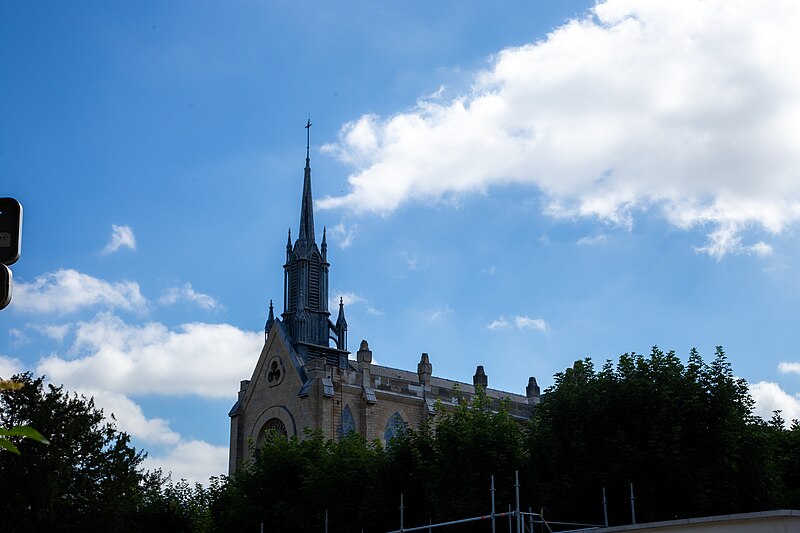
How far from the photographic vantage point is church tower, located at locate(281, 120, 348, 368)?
69125mm

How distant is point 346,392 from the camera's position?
201ft

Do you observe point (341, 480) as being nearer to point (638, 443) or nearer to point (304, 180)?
point (638, 443)

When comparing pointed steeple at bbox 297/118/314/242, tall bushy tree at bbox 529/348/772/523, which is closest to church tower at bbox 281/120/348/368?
pointed steeple at bbox 297/118/314/242

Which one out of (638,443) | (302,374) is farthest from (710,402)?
(302,374)

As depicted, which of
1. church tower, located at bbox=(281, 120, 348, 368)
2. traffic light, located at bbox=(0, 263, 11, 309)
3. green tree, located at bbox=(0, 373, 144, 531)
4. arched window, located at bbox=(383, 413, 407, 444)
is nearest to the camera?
traffic light, located at bbox=(0, 263, 11, 309)

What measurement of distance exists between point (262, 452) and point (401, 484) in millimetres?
9486

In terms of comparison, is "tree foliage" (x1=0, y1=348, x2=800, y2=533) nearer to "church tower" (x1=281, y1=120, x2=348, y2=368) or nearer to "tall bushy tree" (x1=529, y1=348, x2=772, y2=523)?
"tall bushy tree" (x1=529, y1=348, x2=772, y2=523)

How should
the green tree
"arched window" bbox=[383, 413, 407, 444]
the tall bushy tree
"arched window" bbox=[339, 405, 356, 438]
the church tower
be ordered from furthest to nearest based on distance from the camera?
the church tower → "arched window" bbox=[383, 413, 407, 444] → "arched window" bbox=[339, 405, 356, 438] → the green tree → the tall bushy tree

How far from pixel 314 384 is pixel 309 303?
11002 millimetres

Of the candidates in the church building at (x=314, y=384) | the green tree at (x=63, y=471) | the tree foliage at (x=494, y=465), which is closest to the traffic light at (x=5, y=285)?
the tree foliage at (x=494, y=465)

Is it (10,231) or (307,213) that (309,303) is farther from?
(10,231)

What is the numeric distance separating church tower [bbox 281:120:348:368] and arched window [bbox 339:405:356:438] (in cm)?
731

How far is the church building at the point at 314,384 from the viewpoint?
200ft

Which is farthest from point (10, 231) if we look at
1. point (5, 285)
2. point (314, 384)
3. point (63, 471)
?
point (314, 384)
